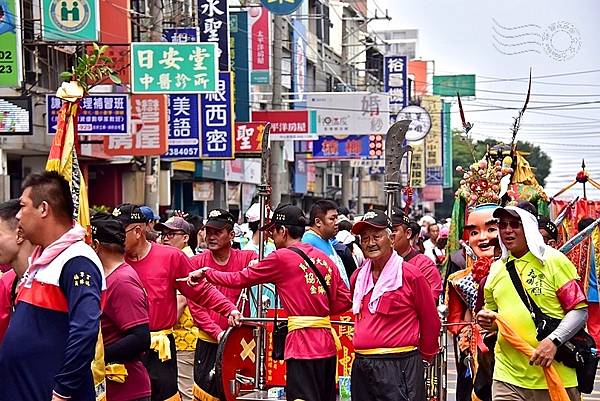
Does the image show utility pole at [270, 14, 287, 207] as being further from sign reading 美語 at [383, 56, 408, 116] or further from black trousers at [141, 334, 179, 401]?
black trousers at [141, 334, 179, 401]

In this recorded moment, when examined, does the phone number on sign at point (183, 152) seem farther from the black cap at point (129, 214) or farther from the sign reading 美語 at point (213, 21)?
the black cap at point (129, 214)

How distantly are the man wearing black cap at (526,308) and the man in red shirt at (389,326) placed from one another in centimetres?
56

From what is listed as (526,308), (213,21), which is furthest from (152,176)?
(526,308)

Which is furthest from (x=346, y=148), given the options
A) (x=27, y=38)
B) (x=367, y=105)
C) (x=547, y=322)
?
(x=547, y=322)

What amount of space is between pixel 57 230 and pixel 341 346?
491 centimetres

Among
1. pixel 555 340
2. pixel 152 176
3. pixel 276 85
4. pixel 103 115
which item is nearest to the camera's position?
pixel 555 340

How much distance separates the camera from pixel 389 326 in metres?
7.57

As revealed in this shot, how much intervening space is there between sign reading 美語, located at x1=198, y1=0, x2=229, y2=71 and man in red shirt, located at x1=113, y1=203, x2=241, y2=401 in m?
16.8

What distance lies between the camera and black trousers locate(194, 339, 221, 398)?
936 centimetres

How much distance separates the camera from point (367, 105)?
30.2 m

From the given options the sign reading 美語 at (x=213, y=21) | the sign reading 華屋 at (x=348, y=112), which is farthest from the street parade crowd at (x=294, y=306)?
the sign reading 華屋 at (x=348, y=112)

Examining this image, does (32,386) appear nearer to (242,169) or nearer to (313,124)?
(313,124)

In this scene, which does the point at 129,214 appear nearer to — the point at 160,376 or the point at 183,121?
the point at 160,376

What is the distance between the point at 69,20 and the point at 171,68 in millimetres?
1994
